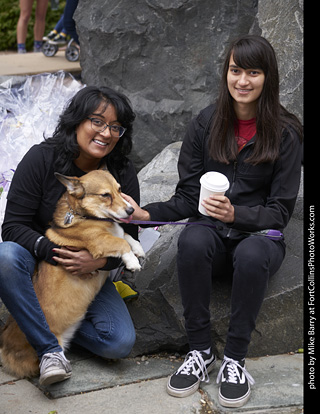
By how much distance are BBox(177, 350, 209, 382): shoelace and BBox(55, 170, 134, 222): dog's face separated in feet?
2.56

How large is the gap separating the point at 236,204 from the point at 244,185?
11 centimetres

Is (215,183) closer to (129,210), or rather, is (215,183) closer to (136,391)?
(129,210)

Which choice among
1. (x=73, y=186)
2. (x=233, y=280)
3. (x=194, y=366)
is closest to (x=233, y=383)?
(x=194, y=366)

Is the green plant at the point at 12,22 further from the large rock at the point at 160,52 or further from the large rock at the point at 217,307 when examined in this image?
the large rock at the point at 217,307

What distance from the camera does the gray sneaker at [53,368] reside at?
2.95 metres

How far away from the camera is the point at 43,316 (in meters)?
3.06

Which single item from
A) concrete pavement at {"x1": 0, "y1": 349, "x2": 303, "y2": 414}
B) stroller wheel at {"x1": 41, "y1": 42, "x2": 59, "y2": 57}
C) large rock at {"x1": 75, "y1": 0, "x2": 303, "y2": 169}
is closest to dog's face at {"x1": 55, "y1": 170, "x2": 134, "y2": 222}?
concrete pavement at {"x1": 0, "y1": 349, "x2": 303, "y2": 414}

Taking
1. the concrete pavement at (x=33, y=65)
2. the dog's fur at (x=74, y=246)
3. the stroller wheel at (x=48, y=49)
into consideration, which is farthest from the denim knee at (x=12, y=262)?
the stroller wheel at (x=48, y=49)

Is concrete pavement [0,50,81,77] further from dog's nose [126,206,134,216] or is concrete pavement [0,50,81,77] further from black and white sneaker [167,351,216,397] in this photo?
black and white sneaker [167,351,216,397]

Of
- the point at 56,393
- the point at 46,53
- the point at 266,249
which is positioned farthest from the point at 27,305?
the point at 46,53

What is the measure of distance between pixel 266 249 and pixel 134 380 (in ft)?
3.30

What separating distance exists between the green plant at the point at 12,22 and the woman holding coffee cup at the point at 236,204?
25.2 feet

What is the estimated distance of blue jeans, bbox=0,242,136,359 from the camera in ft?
9.87

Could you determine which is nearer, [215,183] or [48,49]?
[215,183]
